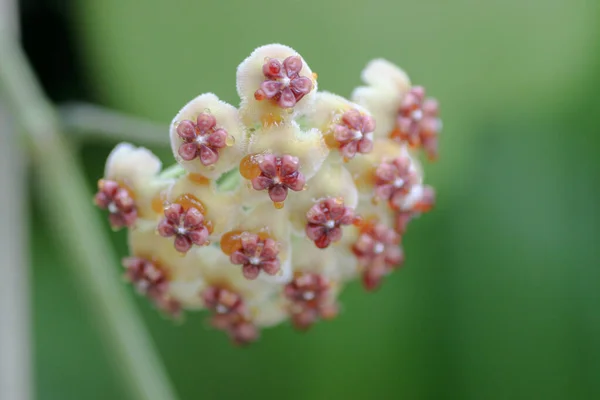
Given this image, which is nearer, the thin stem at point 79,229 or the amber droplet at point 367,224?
the amber droplet at point 367,224

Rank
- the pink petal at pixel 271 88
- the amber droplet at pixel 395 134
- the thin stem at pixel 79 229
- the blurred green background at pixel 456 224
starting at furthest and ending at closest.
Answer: the blurred green background at pixel 456 224 < the thin stem at pixel 79 229 < the amber droplet at pixel 395 134 < the pink petal at pixel 271 88

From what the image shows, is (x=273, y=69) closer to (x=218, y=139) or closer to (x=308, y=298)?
(x=218, y=139)

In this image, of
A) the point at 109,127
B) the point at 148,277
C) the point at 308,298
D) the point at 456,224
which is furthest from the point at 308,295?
the point at 456,224

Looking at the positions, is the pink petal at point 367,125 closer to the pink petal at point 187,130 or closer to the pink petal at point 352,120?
the pink petal at point 352,120

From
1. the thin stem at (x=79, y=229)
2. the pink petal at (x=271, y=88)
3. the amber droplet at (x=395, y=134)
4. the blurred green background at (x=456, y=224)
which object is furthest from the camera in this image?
the blurred green background at (x=456, y=224)

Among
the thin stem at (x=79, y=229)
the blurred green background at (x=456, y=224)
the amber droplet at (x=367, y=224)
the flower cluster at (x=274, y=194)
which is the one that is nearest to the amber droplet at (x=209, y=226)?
the flower cluster at (x=274, y=194)

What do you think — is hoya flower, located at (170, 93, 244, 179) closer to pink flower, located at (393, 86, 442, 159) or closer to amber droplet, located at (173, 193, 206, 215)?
amber droplet, located at (173, 193, 206, 215)

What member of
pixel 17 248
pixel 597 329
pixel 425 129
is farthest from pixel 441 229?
pixel 17 248
